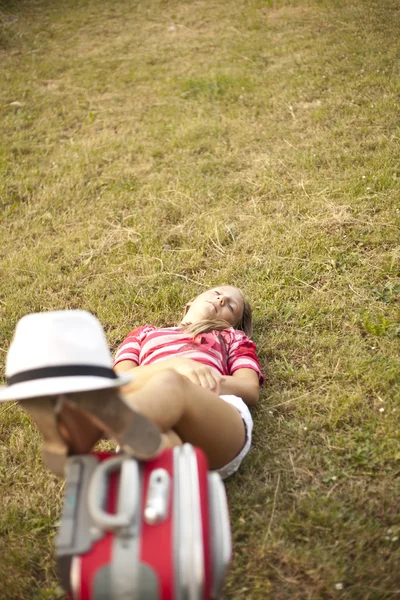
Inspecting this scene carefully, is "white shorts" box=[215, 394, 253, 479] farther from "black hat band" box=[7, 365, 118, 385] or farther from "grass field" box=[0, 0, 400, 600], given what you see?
"black hat band" box=[7, 365, 118, 385]

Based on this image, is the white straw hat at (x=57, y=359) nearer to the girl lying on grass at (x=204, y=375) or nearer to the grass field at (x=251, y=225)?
the girl lying on grass at (x=204, y=375)

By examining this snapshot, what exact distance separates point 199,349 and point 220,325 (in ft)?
0.75

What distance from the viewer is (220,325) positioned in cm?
309

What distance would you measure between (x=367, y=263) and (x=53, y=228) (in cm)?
238

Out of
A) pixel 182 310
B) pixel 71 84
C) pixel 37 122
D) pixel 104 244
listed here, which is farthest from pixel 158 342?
pixel 71 84

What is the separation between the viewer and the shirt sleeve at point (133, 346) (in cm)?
299

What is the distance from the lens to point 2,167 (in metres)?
5.11

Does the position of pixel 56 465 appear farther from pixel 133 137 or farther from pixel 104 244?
pixel 133 137

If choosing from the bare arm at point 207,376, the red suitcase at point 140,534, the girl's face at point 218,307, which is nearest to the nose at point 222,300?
the girl's face at point 218,307

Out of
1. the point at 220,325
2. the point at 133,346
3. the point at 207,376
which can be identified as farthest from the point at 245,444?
the point at 133,346

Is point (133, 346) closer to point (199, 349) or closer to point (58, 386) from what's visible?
point (199, 349)

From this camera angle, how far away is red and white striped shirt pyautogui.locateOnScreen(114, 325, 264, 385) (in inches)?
114

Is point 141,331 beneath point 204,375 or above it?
beneath

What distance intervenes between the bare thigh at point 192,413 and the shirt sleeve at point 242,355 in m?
0.46
